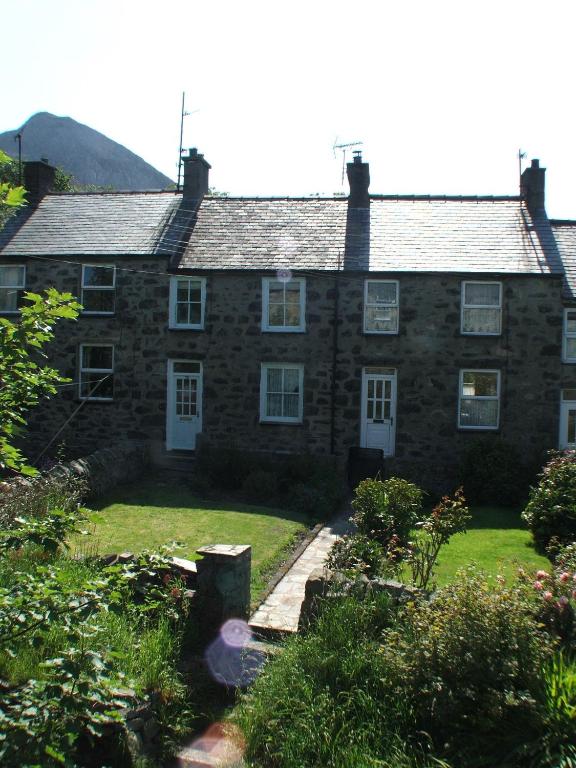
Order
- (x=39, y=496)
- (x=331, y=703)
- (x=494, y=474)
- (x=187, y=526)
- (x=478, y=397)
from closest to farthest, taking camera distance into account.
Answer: (x=331, y=703)
(x=39, y=496)
(x=187, y=526)
(x=494, y=474)
(x=478, y=397)

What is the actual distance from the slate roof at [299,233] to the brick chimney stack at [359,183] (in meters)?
0.31

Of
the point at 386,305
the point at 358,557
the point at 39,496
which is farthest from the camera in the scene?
the point at 386,305

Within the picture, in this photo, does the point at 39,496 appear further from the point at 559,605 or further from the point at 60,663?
the point at 559,605

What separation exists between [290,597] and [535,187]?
1654 cm

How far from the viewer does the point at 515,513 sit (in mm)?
15352

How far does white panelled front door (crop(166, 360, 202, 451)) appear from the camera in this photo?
1942 centimetres

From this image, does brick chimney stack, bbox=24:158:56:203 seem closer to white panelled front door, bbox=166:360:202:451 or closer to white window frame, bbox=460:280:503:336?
white panelled front door, bbox=166:360:202:451

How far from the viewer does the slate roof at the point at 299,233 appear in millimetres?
18859

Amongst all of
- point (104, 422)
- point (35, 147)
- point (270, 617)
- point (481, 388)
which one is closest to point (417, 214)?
point (481, 388)

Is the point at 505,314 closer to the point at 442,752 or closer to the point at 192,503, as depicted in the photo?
the point at 192,503

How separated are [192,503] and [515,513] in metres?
7.38

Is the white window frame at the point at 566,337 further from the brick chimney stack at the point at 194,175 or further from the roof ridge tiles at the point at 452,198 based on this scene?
the brick chimney stack at the point at 194,175

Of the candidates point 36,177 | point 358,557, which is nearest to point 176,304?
point 36,177

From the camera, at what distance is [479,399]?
18.3 meters
